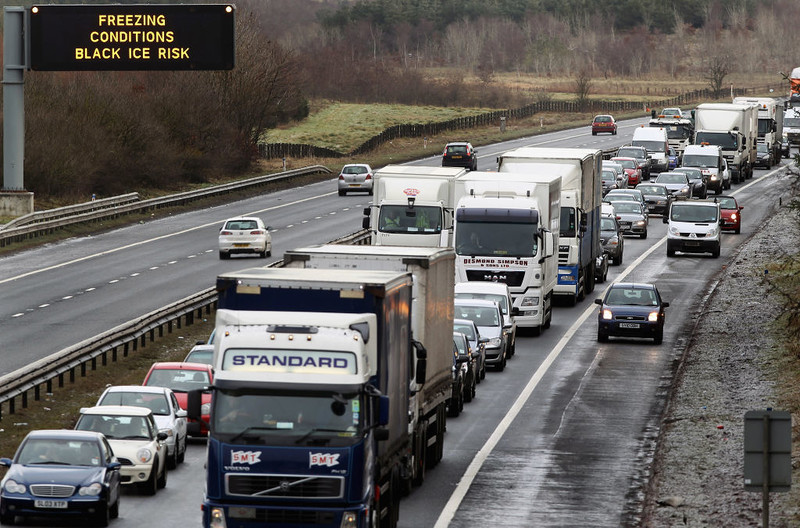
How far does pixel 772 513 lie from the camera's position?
837 inches

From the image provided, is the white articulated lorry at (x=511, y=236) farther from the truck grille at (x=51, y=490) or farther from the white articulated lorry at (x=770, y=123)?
the white articulated lorry at (x=770, y=123)

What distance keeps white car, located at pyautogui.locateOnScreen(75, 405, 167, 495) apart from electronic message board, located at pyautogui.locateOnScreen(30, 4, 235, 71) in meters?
28.8

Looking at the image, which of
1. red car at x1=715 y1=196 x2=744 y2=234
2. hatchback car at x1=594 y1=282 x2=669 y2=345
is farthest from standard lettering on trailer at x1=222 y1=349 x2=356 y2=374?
red car at x1=715 y1=196 x2=744 y2=234

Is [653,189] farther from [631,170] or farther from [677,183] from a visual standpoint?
[631,170]

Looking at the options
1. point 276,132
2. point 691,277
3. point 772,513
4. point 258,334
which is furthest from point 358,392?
point 276,132

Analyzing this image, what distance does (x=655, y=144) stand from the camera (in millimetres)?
88188

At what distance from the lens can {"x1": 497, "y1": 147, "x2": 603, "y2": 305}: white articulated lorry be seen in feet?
147

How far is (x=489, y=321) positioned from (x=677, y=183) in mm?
38175

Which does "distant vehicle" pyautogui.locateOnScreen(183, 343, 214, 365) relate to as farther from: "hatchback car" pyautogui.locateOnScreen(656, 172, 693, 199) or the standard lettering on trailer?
"hatchback car" pyautogui.locateOnScreen(656, 172, 693, 199)

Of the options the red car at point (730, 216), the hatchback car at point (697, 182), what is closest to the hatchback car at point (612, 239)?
the red car at point (730, 216)

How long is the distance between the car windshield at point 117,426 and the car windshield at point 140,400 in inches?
72.0

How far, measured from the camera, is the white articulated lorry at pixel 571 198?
44.8m

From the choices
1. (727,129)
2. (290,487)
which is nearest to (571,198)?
(290,487)

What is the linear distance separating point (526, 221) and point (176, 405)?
15.3 metres
